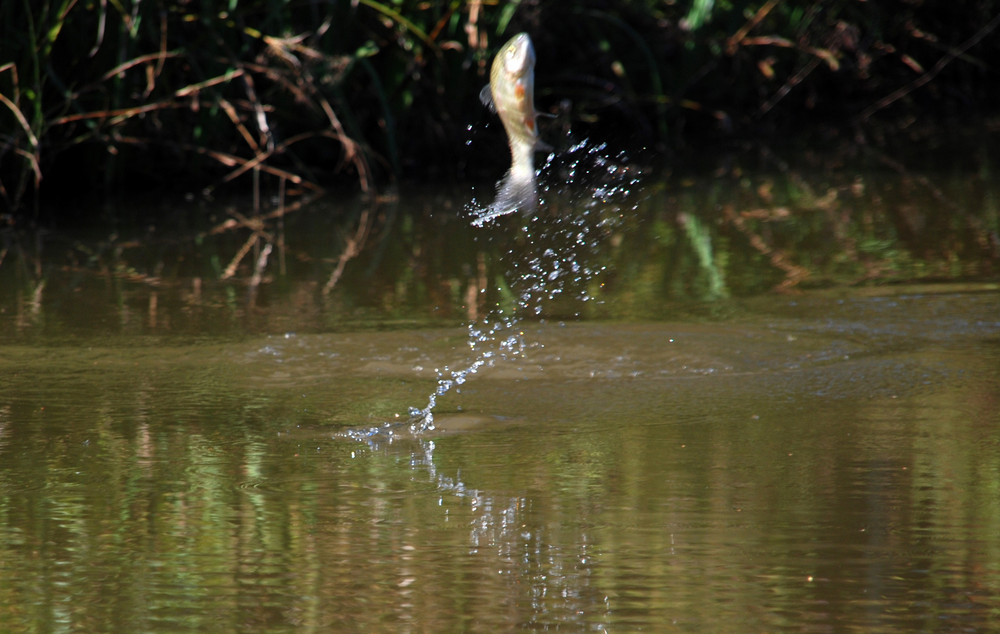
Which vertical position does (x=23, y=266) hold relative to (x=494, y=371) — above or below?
above

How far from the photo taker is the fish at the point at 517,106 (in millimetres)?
3053

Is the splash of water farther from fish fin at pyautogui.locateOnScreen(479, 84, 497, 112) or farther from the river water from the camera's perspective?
fish fin at pyautogui.locateOnScreen(479, 84, 497, 112)

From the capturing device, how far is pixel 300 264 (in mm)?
5219

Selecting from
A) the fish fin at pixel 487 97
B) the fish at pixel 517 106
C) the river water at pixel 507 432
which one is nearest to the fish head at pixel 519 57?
the fish at pixel 517 106

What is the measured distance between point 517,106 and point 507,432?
724 mm

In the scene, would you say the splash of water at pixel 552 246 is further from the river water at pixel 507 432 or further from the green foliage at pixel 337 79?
the green foliage at pixel 337 79

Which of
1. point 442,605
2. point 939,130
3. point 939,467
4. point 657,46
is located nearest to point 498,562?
point 442,605

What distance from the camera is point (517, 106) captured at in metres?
3.13

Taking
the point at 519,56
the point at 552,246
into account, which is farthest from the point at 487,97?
the point at 552,246

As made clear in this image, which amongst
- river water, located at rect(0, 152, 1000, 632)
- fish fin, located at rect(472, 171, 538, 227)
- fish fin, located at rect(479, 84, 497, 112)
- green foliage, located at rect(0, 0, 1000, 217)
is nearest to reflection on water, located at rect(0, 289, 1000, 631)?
river water, located at rect(0, 152, 1000, 632)

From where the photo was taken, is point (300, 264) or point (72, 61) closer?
point (300, 264)

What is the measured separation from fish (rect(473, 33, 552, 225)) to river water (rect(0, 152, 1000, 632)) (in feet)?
1.66

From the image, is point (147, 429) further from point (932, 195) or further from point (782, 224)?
point (932, 195)

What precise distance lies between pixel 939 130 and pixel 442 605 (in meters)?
7.87
